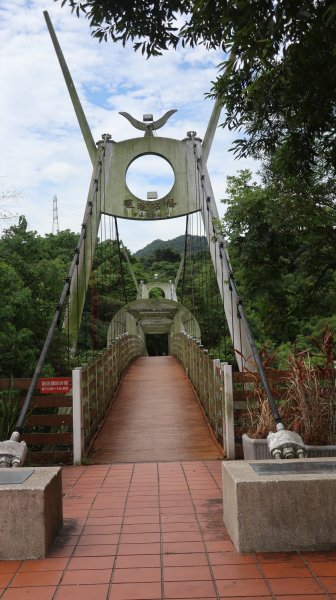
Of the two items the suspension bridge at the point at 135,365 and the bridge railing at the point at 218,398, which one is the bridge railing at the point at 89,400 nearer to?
the suspension bridge at the point at 135,365

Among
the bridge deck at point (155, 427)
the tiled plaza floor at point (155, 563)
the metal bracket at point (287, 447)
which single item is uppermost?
the metal bracket at point (287, 447)

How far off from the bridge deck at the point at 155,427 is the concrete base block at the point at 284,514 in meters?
2.85

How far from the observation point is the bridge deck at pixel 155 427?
5902mm

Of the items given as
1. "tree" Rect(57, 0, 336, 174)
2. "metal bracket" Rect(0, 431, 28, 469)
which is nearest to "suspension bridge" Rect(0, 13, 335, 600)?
"metal bracket" Rect(0, 431, 28, 469)

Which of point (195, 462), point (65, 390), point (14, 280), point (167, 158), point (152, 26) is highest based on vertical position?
point (167, 158)

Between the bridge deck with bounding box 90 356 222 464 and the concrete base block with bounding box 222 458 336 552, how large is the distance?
9.35 ft

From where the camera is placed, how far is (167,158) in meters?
12.4

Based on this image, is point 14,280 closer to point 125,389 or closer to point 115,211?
point 125,389

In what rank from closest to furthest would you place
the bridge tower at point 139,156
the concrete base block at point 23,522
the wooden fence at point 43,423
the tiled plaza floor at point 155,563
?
1. the tiled plaza floor at point 155,563
2. the concrete base block at point 23,522
3. the wooden fence at point 43,423
4. the bridge tower at point 139,156

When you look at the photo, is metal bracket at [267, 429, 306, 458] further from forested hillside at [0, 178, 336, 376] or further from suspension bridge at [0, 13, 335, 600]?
forested hillside at [0, 178, 336, 376]

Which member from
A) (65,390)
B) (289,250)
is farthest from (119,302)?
(65,390)

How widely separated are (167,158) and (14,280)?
18.4 feet

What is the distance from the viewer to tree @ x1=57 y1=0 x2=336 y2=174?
293 centimetres

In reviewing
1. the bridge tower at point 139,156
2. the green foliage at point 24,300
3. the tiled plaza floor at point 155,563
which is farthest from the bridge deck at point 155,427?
the bridge tower at point 139,156
